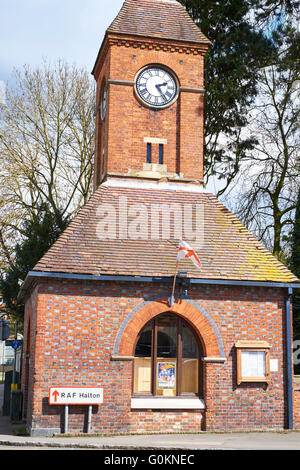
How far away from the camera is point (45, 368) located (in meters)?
14.3

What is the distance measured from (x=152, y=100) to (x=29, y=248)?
1080cm

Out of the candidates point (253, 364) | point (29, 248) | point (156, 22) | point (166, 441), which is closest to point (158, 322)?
point (253, 364)

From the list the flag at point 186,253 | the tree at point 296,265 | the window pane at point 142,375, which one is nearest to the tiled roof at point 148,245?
the flag at point 186,253

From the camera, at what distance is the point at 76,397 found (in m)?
14.1

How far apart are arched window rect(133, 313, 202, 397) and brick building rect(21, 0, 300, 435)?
26mm

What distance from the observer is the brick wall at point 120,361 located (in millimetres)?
14328

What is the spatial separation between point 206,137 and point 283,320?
14089mm

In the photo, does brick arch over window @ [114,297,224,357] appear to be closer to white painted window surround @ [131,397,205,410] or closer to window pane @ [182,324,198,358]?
window pane @ [182,324,198,358]

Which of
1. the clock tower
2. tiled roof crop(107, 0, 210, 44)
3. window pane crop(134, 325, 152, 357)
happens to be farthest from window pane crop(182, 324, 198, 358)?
tiled roof crop(107, 0, 210, 44)

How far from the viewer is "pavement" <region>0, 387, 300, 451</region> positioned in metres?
12.1

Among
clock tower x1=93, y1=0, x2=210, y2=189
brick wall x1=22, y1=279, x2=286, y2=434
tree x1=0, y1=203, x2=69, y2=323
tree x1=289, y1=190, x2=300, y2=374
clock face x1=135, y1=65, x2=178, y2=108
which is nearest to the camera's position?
brick wall x1=22, y1=279, x2=286, y2=434

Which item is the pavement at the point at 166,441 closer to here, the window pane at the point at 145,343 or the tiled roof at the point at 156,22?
the window pane at the point at 145,343

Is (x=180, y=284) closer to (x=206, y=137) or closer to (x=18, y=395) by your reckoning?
(x=18, y=395)

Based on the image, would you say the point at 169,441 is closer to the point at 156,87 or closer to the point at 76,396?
the point at 76,396
